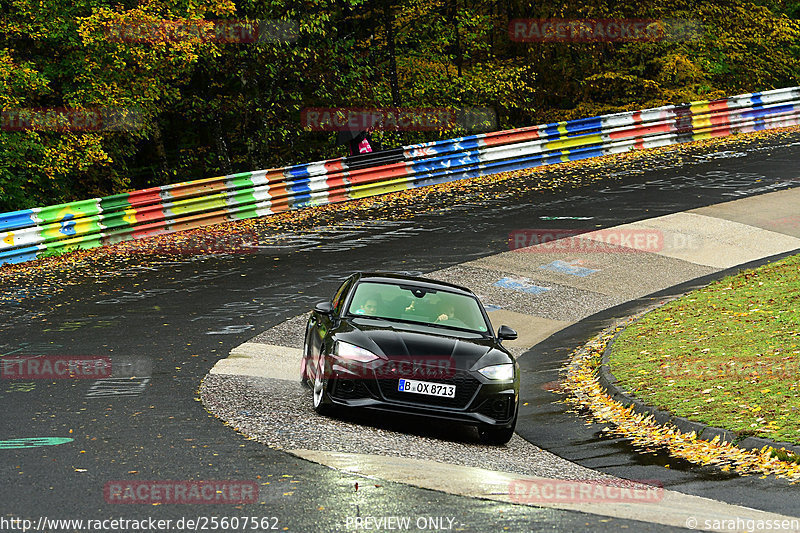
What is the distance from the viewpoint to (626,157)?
2916cm

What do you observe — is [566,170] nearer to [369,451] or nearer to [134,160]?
[134,160]

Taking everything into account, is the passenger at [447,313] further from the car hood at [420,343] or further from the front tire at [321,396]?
the front tire at [321,396]

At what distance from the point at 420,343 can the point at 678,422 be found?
9.08 ft

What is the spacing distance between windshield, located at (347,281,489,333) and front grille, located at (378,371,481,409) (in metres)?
1.13

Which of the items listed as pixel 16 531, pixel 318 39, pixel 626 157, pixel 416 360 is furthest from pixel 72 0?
pixel 16 531

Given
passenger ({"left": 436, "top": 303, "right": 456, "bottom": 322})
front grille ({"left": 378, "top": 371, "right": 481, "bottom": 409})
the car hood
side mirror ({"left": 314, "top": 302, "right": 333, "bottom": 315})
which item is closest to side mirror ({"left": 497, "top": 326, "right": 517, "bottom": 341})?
the car hood

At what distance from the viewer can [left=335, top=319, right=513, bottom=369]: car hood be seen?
9.87 meters

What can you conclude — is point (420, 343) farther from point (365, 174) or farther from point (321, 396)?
point (365, 174)

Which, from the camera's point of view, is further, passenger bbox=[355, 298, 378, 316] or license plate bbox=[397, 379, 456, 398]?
passenger bbox=[355, 298, 378, 316]

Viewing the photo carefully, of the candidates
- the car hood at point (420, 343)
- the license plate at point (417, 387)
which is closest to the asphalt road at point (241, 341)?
the car hood at point (420, 343)

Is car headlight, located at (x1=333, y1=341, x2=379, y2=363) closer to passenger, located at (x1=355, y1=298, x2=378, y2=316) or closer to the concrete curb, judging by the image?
passenger, located at (x1=355, y1=298, x2=378, y2=316)

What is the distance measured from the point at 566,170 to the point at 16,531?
22.8 m

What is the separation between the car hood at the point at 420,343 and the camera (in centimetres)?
987

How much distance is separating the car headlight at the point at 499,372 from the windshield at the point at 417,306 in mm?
934
